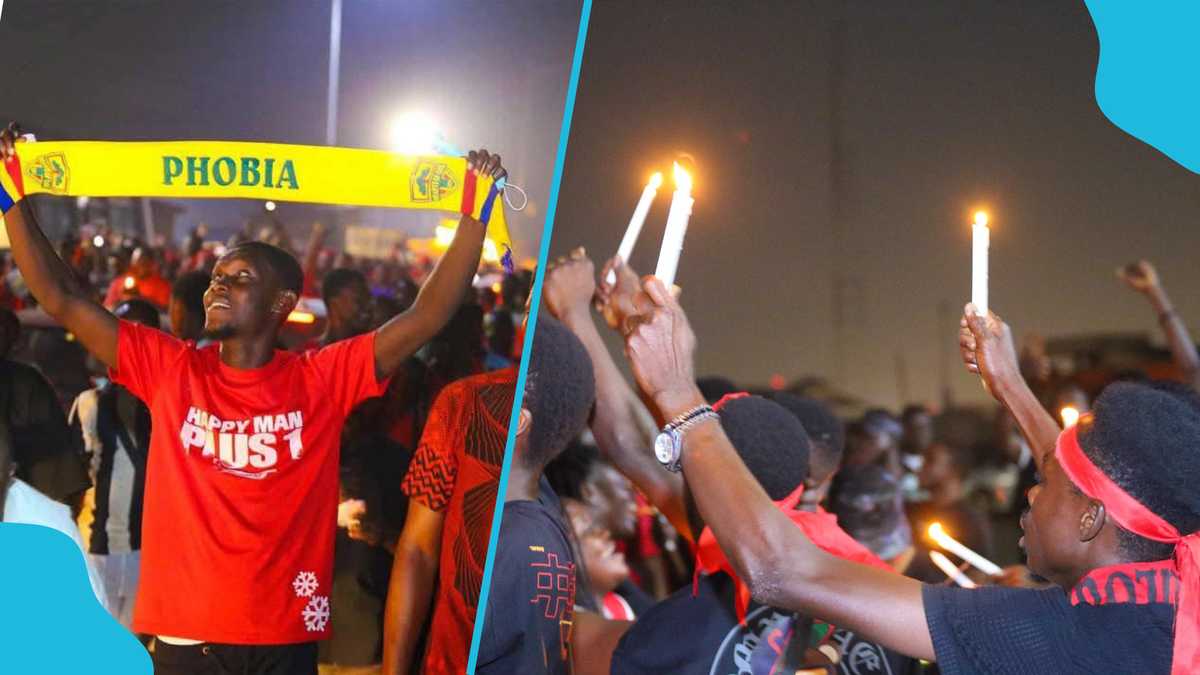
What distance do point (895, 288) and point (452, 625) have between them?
1531 millimetres

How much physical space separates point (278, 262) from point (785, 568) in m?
1.05

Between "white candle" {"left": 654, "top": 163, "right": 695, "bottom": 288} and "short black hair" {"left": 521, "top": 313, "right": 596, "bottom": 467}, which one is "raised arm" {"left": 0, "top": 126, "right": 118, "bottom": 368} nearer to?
"short black hair" {"left": 521, "top": 313, "right": 596, "bottom": 467}

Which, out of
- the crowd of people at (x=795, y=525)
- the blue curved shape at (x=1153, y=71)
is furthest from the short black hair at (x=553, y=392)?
the blue curved shape at (x=1153, y=71)

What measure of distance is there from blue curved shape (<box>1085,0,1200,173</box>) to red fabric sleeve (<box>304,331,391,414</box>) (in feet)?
5.00

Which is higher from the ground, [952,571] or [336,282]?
[336,282]

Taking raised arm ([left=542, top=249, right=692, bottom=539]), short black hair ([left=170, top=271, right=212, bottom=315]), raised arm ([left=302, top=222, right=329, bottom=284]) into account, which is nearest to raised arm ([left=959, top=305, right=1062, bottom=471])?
raised arm ([left=542, top=249, right=692, bottom=539])

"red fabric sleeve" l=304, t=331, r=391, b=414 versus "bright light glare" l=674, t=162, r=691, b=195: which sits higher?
"bright light glare" l=674, t=162, r=691, b=195

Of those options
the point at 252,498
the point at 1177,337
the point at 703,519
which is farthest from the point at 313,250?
the point at 1177,337

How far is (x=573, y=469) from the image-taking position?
299cm

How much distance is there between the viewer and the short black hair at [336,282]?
2.11m

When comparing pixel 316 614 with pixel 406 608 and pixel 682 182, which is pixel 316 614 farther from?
pixel 682 182

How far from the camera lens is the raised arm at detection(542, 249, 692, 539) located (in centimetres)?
231

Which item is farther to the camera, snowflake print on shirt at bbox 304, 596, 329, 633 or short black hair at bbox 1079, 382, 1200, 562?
snowflake print on shirt at bbox 304, 596, 329, 633

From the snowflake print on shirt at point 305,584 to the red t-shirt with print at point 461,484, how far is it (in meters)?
0.22
